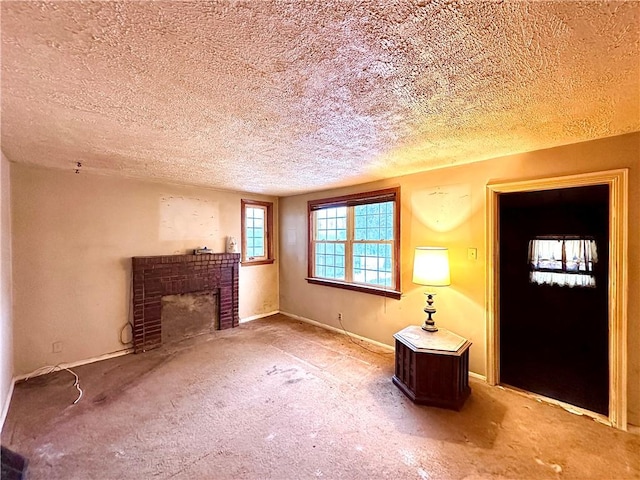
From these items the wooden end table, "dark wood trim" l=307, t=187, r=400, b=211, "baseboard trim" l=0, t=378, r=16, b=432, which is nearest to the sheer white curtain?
the wooden end table

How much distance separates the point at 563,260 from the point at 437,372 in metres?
1.56

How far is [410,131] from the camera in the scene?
1.98 metres

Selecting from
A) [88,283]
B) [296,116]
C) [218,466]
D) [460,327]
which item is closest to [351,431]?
[218,466]

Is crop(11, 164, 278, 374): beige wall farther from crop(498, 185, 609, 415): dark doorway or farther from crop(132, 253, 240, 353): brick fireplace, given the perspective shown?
crop(498, 185, 609, 415): dark doorway

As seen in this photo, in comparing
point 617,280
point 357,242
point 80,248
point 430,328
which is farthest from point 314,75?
point 80,248

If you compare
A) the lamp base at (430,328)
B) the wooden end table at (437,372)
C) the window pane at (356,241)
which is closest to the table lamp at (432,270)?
the lamp base at (430,328)

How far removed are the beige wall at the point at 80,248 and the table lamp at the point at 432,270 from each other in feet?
10.5

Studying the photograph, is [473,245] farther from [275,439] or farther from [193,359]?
[193,359]

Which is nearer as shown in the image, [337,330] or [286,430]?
[286,430]

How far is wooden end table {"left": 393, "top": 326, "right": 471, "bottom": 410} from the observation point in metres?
2.30

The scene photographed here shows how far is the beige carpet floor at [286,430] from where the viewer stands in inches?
66.7

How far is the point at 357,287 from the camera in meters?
3.88

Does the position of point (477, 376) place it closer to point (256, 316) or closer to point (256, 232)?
point (256, 316)

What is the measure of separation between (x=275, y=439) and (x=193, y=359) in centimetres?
176
